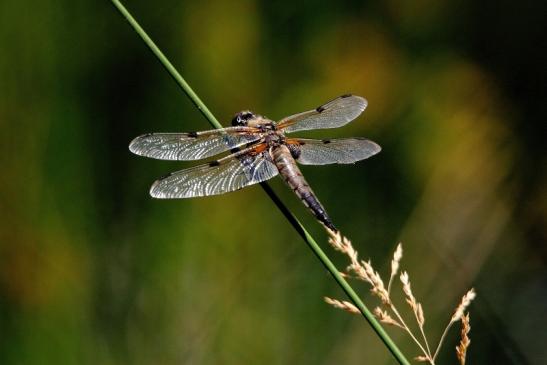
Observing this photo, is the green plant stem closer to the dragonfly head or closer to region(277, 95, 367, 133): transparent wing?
the dragonfly head

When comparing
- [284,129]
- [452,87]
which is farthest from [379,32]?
[284,129]

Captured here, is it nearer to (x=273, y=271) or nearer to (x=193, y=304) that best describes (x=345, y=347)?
(x=273, y=271)

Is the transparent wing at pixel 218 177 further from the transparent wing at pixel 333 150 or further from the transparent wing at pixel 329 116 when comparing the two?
the transparent wing at pixel 329 116

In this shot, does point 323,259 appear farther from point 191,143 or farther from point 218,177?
point 191,143

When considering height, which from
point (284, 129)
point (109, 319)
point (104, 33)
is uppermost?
point (104, 33)

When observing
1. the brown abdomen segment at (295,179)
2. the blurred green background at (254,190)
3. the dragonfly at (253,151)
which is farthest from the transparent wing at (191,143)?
the blurred green background at (254,190)

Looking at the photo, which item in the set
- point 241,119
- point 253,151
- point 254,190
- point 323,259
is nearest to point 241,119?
point 241,119

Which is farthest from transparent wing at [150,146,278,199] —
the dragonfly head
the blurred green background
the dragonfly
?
the blurred green background
